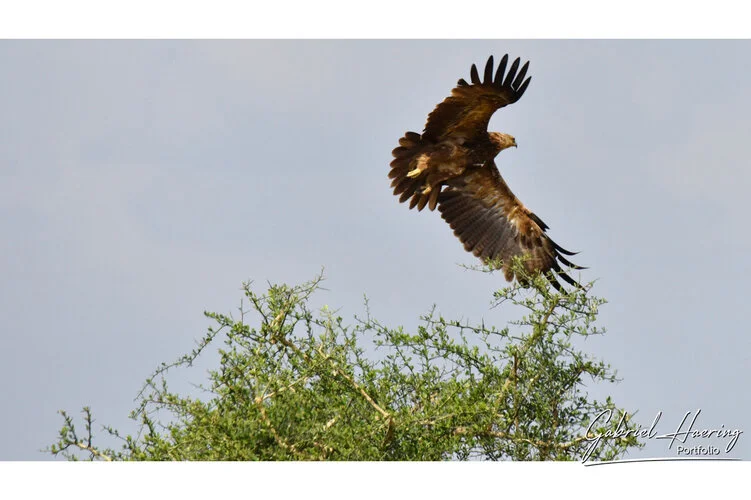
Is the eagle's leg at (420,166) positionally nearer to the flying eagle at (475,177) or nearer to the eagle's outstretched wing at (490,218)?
the flying eagle at (475,177)

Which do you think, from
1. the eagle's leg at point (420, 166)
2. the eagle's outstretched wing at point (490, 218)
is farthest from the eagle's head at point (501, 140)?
the eagle's leg at point (420, 166)

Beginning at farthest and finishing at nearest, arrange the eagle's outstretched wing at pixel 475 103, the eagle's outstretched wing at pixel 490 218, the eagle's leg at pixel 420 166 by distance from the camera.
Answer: the eagle's outstretched wing at pixel 490 218, the eagle's leg at pixel 420 166, the eagle's outstretched wing at pixel 475 103

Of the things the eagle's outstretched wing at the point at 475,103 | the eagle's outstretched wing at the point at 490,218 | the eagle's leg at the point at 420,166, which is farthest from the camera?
the eagle's outstretched wing at the point at 490,218

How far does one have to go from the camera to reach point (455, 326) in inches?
202

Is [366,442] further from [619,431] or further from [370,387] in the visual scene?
[619,431]

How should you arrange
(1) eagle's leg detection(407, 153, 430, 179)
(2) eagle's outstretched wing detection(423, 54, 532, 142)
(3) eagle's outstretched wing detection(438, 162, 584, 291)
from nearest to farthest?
(2) eagle's outstretched wing detection(423, 54, 532, 142)
(1) eagle's leg detection(407, 153, 430, 179)
(3) eagle's outstretched wing detection(438, 162, 584, 291)

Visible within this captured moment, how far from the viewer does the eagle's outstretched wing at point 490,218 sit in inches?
356

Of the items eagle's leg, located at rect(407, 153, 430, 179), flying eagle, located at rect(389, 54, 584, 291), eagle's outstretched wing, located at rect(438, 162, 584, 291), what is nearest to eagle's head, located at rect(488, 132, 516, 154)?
flying eagle, located at rect(389, 54, 584, 291)

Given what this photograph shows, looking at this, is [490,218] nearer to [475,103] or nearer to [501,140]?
[501,140]

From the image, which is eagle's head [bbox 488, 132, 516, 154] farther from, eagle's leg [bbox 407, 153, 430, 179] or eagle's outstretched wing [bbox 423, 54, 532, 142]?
eagle's leg [bbox 407, 153, 430, 179]

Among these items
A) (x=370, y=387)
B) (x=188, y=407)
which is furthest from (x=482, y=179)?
(x=188, y=407)

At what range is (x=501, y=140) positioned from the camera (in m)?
8.70

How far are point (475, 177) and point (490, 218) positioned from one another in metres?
0.45

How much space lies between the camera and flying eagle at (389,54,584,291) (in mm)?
8000
